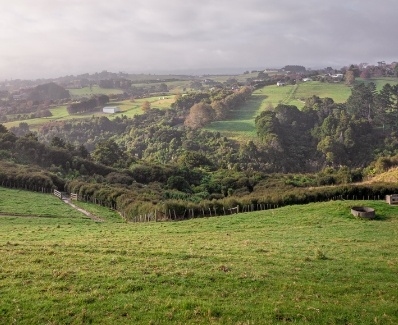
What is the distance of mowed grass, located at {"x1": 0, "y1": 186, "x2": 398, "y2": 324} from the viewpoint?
12.5 meters

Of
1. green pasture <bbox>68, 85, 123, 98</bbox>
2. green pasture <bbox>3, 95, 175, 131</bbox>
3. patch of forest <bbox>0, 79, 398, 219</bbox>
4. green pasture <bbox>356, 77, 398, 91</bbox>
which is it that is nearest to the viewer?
patch of forest <bbox>0, 79, 398, 219</bbox>

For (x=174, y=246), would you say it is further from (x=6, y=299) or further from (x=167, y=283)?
(x=6, y=299)

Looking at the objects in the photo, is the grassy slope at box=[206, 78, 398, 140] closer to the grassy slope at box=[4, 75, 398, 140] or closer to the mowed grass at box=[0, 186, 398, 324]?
the grassy slope at box=[4, 75, 398, 140]

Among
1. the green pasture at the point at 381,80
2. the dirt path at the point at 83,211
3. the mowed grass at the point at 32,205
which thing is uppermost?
the green pasture at the point at 381,80

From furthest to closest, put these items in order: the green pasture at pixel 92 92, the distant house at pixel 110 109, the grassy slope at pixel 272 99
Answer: the green pasture at pixel 92 92
the distant house at pixel 110 109
the grassy slope at pixel 272 99

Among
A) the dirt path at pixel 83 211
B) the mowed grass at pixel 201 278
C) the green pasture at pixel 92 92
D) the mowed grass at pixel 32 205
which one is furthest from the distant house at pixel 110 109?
the mowed grass at pixel 201 278

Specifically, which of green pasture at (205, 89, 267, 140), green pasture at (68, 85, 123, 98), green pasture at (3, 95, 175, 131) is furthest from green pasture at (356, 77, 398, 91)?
green pasture at (68, 85, 123, 98)

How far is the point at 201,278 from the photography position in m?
15.5

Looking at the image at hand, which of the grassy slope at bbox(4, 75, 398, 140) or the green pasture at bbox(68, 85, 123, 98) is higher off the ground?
the green pasture at bbox(68, 85, 123, 98)

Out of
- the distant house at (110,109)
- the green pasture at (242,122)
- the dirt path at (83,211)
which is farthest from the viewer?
the distant house at (110,109)

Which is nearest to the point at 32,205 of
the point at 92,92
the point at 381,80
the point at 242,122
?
the point at 242,122

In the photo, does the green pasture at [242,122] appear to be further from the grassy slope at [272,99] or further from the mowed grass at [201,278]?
the mowed grass at [201,278]

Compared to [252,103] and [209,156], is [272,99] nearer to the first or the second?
[252,103]

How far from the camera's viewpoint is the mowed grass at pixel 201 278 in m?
12.5
